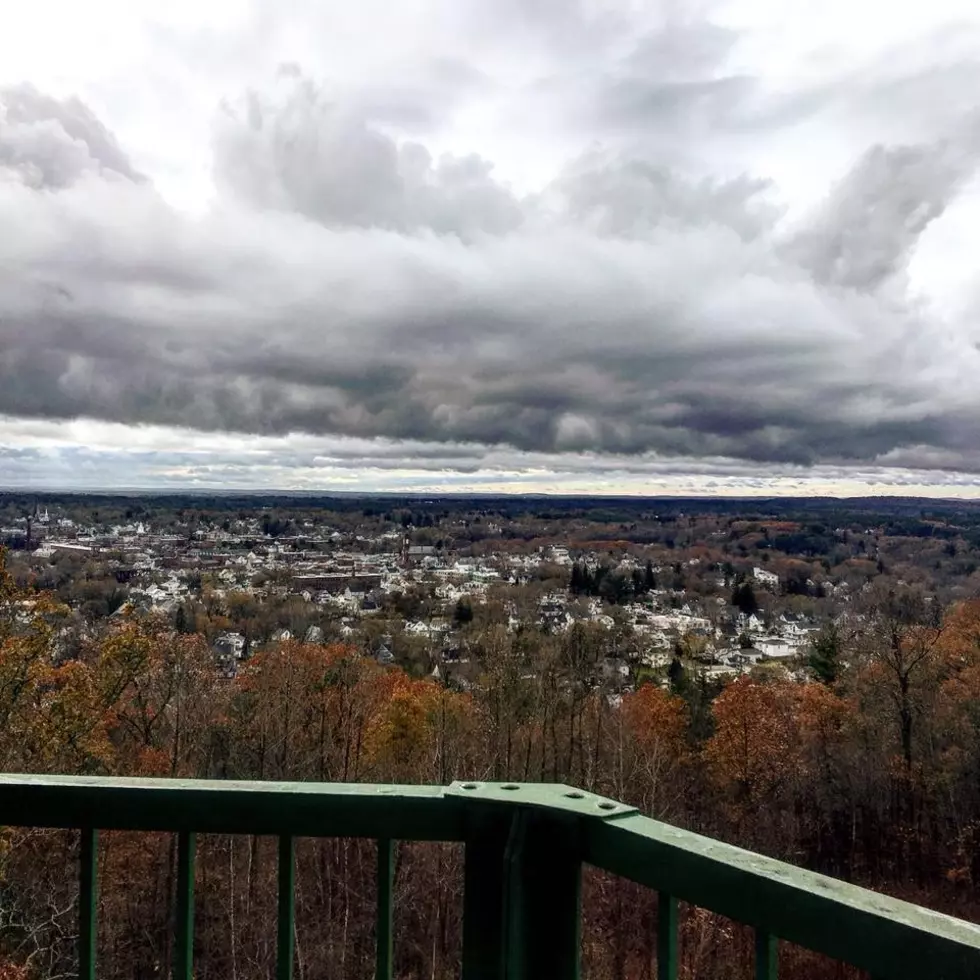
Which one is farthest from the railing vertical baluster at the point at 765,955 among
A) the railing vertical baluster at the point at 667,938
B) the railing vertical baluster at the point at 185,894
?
the railing vertical baluster at the point at 185,894

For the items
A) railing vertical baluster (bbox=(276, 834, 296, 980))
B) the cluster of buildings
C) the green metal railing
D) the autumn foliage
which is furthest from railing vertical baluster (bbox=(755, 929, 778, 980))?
the cluster of buildings

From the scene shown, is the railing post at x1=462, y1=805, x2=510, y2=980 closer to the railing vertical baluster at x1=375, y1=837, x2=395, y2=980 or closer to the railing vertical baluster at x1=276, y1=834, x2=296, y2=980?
the railing vertical baluster at x1=375, y1=837, x2=395, y2=980

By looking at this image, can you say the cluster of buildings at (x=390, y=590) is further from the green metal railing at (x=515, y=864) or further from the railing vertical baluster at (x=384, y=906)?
the railing vertical baluster at (x=384, y=906)

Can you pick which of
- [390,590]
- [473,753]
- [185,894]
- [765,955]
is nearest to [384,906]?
[185,894]

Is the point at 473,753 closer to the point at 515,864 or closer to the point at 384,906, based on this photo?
the point at 384,906

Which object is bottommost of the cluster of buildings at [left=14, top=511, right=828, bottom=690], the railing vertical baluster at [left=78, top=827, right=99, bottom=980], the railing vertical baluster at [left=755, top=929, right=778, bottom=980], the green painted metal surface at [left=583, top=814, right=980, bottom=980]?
the cluster of buildings at [left=14, top=511, right=828, bottom=690]

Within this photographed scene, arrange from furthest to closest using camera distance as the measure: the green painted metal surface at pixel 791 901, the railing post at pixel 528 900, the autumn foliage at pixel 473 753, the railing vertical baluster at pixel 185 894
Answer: the autumn foliage at pixel 473 753 < the railing vertical baluster at pixel 185 894 < the railing post at pixel 528 900 < the green painted metal surface at pixel 791 901
